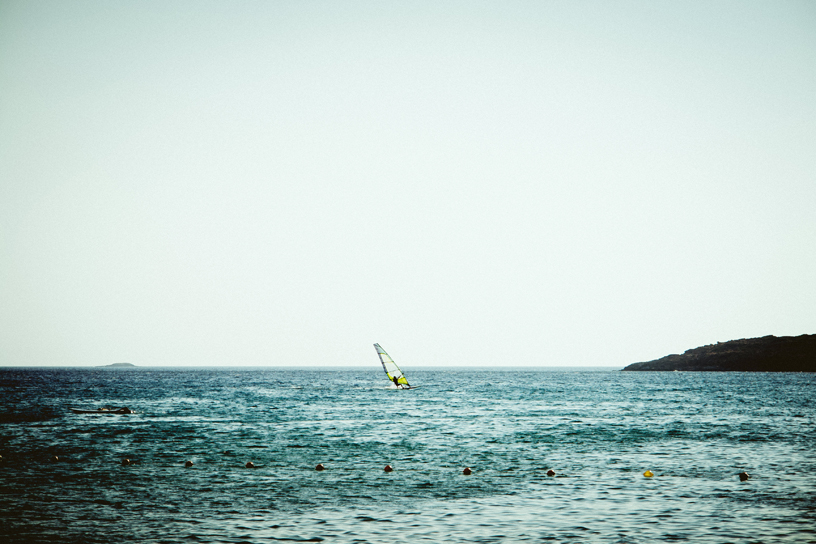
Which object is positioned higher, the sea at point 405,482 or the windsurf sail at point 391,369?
the windsurf sail at point 391,369

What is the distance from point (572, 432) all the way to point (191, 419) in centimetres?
2891

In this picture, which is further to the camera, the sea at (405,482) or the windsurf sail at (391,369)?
the windsurf sail at (391,369)

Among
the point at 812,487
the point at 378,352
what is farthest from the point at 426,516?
the point at 378,352

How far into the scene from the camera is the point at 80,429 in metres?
40.0

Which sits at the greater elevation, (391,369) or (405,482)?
(391,369)

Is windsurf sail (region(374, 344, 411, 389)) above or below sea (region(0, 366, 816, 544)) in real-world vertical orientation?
above

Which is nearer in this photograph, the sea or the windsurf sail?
the sea

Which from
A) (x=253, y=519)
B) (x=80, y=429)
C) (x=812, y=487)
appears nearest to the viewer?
(x=253, y=519)

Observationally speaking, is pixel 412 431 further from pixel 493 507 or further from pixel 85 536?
pixel 85 536

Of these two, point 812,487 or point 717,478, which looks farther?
point 717,478

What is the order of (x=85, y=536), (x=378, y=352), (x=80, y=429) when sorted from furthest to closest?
(x=378, y=352), (x=80, y=429), (x=85, y=536)

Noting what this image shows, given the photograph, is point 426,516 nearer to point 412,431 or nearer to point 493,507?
point 493,507

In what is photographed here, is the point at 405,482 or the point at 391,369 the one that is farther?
the point at 391,369

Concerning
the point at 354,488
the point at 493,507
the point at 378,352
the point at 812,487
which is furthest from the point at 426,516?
the point at 378,352
